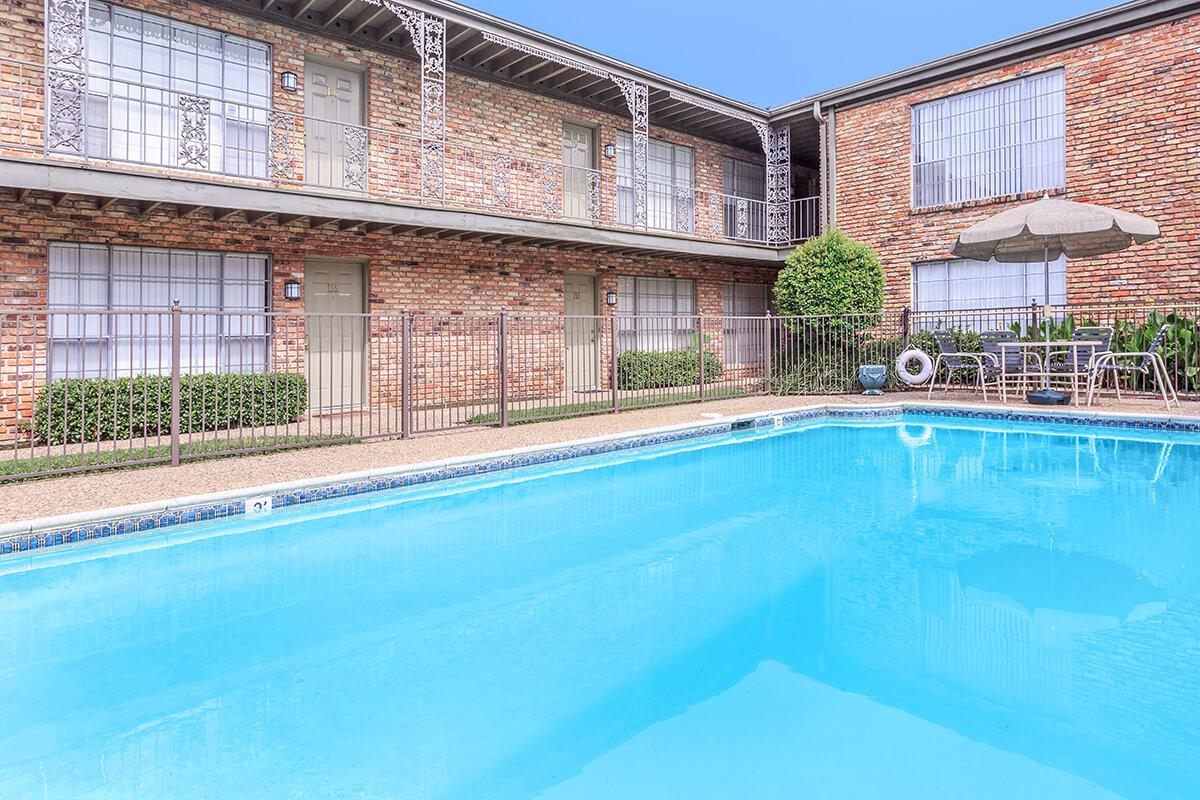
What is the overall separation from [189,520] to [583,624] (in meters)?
3.16

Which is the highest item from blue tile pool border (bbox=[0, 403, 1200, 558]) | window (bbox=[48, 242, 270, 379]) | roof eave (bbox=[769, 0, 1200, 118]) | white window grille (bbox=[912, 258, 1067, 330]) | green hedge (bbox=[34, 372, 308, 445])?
roof eave (bbox=[769, 0, 1200, 118])

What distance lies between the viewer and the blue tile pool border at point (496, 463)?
454cm

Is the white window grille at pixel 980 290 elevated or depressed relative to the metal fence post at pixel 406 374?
elevated

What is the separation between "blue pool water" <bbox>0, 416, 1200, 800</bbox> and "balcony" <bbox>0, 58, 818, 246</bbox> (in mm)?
5799

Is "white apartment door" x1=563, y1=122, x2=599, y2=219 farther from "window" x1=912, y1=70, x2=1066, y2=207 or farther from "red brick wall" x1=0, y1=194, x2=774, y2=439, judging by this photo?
"window" x1=912, y1=70, x2=1066, y2=207

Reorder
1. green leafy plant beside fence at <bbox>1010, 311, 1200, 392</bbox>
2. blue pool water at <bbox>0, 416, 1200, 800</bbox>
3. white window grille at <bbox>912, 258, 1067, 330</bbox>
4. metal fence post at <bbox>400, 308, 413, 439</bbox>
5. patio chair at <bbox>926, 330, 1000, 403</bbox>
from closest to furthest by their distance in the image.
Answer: blue pool water at <bbox>0, 416, 1200, 800</bbox> < metal fence post at <bbox>400, 308, 413, 439</bbox> < green leafy plant beside fence at <bbox>1010, 311, 1200, 392</bbox> < patio chair at <bbox>926, 330, 1000, 403</bbox> < white window grille at <bbox>912, 258, 1067, 330</bbox>

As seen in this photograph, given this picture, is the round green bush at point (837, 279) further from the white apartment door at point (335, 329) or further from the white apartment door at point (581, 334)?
the white apartment door at point (335, 329)

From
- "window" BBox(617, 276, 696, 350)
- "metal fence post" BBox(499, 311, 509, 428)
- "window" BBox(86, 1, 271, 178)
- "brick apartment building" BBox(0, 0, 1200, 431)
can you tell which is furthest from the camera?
"window" BBox(617, 276, 696, 350)

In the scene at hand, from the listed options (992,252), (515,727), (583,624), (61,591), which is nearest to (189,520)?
(61,591)

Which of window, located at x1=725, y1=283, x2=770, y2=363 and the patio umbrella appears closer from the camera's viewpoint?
the patio umbrella

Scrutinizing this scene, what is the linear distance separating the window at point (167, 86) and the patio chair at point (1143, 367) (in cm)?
1118

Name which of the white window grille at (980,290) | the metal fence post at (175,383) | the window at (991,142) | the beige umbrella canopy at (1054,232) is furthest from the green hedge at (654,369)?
the metal fence post at (175,383)

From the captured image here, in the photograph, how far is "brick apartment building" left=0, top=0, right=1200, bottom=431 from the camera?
27.5ft

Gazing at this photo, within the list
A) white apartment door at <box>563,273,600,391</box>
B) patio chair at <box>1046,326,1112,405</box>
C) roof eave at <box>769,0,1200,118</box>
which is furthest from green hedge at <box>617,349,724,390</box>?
roof eave at <box>769,0,1200,118</box>
